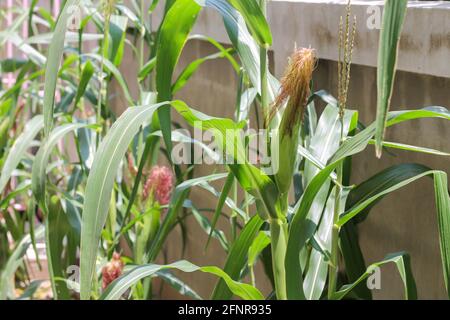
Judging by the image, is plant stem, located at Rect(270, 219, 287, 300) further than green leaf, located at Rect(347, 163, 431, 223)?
No

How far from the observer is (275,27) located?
1708 millimetres

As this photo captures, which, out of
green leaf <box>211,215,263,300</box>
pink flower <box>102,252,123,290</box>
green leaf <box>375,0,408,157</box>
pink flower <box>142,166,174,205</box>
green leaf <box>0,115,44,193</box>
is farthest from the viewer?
pink flower <box>142,166,174,205</box>

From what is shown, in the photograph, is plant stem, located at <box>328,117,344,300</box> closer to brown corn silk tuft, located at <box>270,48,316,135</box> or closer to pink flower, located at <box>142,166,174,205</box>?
brown corn silk tuft, located at <box>270,48,316,135</box>

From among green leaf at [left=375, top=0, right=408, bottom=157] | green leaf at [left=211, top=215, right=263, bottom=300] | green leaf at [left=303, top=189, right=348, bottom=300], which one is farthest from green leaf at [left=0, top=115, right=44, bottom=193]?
green leaf at [left=375, top=0, right=408, bottom=157]

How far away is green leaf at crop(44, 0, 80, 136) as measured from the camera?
98 cm

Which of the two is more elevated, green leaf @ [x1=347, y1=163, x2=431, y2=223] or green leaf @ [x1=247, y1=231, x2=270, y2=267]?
green leaf @ [x1=347, y1=163, x2=431, y2=223]

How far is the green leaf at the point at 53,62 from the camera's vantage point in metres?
0.98

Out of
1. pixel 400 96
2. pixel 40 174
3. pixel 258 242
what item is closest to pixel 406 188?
pixel 400 96

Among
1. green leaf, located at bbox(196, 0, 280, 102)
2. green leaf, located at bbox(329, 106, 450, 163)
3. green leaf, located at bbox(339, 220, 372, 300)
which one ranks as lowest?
green leaf, located at bbox(339, 220, 372, 300)

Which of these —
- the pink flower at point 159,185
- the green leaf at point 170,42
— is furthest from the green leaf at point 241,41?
the pink flower at point 159,185

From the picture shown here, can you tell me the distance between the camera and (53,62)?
0.99 m

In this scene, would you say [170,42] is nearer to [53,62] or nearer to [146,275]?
[53,62]

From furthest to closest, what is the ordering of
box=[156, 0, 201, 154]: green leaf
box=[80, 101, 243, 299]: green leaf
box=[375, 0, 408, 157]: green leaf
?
box=[156, 0, 201, 154]: green leaf
box=[80, 101, 243, 299]: green leaf
box=[375, 0, 408, 157]: green leaf
